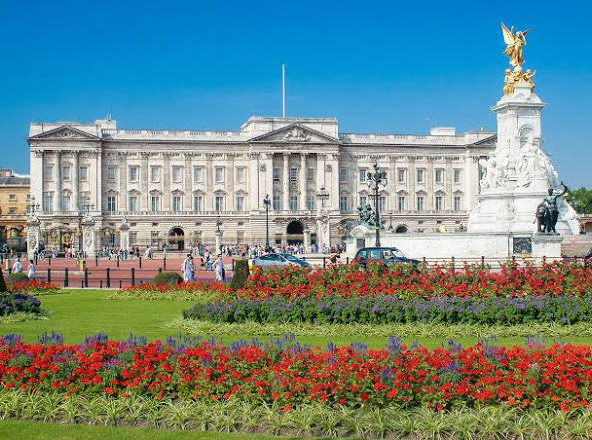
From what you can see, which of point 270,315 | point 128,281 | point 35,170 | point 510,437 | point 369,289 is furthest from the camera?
point 35,170

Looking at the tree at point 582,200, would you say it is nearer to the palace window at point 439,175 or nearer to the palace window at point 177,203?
the palace window at point 439,175

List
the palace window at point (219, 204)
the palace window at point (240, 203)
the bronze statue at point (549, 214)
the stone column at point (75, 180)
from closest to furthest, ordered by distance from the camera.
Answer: the bronze statue at point (549, 214) < the stone column at point (75, 180) < the palace window at point (219, 204) < the palace window at point (240, 203)

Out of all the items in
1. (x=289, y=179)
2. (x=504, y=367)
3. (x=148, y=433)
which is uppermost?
(x=289, y=179)

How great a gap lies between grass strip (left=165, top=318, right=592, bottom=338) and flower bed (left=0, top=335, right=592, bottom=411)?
5.15 meters

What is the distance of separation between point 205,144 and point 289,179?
11.3m

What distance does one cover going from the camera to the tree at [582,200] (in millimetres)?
132863

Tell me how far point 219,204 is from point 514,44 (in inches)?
2173

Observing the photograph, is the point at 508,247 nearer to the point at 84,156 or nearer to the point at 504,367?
the point at 504,367

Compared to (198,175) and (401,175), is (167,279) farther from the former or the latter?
(401,175)

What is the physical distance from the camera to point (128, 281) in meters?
36.1

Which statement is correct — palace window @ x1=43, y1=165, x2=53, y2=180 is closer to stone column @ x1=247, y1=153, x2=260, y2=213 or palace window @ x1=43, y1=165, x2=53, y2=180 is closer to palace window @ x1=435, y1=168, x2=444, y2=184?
stone column @ x1=247, y1=153, x2=260, y2=213

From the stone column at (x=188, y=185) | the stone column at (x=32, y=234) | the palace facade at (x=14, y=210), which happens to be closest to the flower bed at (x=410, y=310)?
the stone column at (x=32, y=234)

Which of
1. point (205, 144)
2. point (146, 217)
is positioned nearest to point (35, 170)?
point (146, 217)

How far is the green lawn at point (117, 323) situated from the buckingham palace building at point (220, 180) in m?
62.4
